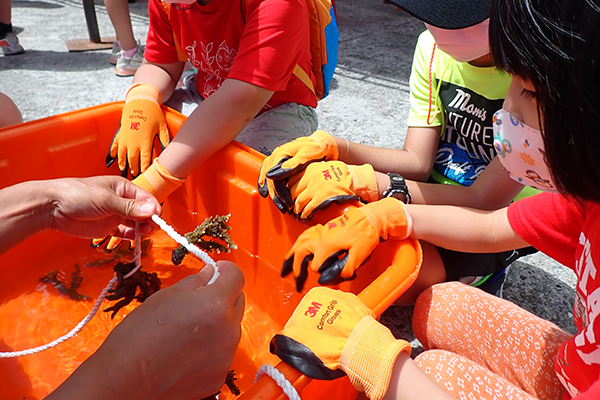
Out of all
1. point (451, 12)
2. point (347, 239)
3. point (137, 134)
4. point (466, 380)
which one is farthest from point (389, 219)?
point (137, 134)

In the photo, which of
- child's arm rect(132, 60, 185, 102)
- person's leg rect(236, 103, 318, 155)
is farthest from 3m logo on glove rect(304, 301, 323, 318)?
child's arm rect(132, 60, 185, 102)

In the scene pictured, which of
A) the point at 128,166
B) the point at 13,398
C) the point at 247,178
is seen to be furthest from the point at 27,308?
the point at 247,178

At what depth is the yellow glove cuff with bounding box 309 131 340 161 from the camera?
1.12 meters

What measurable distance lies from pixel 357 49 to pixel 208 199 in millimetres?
2150

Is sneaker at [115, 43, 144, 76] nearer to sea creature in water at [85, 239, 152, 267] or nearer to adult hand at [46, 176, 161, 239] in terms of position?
sea creature in water at [85, 239, 152, 267]

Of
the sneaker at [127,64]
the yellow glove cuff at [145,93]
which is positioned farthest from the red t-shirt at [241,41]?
the sneaker at [127,64]

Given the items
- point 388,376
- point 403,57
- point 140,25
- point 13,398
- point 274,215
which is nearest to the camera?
point 388,376

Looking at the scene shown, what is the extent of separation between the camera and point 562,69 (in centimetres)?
46

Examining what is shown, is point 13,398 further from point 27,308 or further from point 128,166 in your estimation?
point 128,166

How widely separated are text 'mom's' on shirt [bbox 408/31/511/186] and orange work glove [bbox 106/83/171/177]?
0.72 metres

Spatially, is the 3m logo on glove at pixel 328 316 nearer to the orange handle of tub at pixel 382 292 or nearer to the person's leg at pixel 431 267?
the orange handle of tub at pixel 382 292

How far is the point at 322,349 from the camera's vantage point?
646 mm

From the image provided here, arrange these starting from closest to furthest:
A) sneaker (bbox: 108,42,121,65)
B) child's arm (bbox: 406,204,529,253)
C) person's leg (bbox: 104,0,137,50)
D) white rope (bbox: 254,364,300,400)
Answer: white rope (bbox: 254,364,300,400), child's arm (bbox: 406,204,529,253), person's leg (bbox: 104,0,137,50), sneaker (bbox: 108,42,121,65)

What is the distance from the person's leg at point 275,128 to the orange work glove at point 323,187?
1.15 ft
